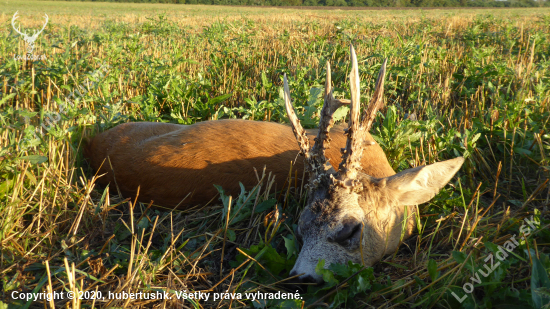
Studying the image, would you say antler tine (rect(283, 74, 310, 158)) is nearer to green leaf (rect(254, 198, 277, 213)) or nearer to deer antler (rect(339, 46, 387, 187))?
deer antler (rect(339, 46, 387, 187))

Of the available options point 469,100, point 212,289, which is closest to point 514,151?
point 469,100

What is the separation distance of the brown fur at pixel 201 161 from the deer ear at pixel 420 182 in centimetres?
39

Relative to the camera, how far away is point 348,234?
2.50 m

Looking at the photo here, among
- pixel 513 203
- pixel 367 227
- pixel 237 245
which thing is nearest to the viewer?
pixel 367 227

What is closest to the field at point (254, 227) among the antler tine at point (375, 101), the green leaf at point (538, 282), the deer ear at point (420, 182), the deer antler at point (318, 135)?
the green leaf at point (538, 282)

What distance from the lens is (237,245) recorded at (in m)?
2.91

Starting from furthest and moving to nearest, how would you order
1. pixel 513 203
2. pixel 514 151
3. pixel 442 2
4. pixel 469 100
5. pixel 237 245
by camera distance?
pixel 442 2, pixel 469 100, pixel 514 151, pixel 513 203, pixel 237 245

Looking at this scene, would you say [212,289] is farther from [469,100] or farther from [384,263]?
[469,100]

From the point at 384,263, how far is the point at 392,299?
20.2 inches

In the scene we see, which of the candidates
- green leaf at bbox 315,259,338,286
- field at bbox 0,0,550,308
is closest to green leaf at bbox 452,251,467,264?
field at bbox 0,0,550,308

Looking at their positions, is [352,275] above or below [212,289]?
above

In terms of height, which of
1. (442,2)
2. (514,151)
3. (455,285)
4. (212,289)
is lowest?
(212,289)

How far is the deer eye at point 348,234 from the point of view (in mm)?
2488

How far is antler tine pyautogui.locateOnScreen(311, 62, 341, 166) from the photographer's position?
7.87ft
